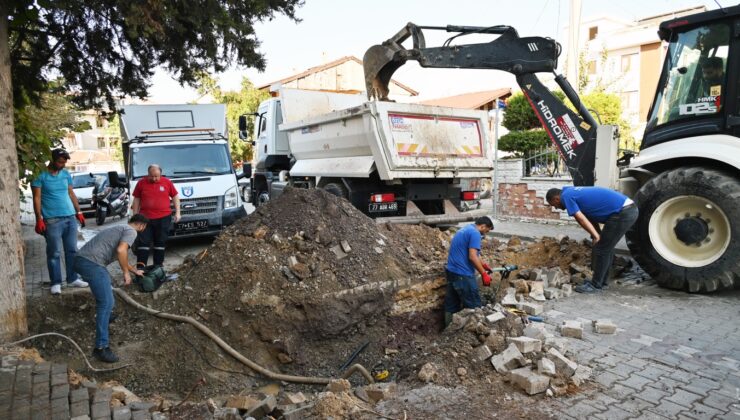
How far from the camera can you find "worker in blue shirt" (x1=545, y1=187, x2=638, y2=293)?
5.48 meters

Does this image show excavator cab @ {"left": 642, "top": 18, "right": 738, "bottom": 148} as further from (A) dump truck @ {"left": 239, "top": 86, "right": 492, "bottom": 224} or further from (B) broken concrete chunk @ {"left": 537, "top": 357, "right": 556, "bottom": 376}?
(B) broken concrete chunk @ {"left": 537, "top": 357, "right": 556, "bottom": 376}

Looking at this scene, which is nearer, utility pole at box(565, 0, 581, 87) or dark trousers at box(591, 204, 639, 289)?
dark trousers at box(591, 204, 639, 289)

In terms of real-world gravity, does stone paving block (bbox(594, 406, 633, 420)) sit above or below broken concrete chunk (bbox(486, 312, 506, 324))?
below

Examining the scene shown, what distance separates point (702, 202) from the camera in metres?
5.34

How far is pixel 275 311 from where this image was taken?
16.9ft

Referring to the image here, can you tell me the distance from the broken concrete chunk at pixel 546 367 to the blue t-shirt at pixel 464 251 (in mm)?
1849

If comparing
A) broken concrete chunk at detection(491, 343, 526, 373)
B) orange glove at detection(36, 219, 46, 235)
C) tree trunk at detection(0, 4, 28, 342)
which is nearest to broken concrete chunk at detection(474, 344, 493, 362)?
broken concrete chunk at detection(491, 343, 526, 373)

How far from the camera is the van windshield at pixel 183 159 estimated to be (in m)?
8.39

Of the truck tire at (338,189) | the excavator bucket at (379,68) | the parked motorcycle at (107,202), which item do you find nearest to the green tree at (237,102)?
the parked motorcycle at (107,202)

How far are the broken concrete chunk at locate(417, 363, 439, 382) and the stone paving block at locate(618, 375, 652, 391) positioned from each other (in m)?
1.36

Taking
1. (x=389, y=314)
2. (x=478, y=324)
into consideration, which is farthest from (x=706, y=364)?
(x=389, y=314)

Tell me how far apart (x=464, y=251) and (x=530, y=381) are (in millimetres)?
2149

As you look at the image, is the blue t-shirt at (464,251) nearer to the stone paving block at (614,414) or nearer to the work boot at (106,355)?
the stone paving block at (614,414)

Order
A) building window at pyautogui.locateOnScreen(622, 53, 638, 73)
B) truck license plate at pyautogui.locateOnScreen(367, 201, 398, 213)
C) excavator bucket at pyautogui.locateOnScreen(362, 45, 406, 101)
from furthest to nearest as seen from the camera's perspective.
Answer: building window at pyautogui.locateOnScreen(622, 53, 638, 73) < truck license plate at pyautogui.locateOnScreen(367, 201, 398, 213) < excavator bucket at pyautogui.locateOnScreen(362, 45, 406, 101)
